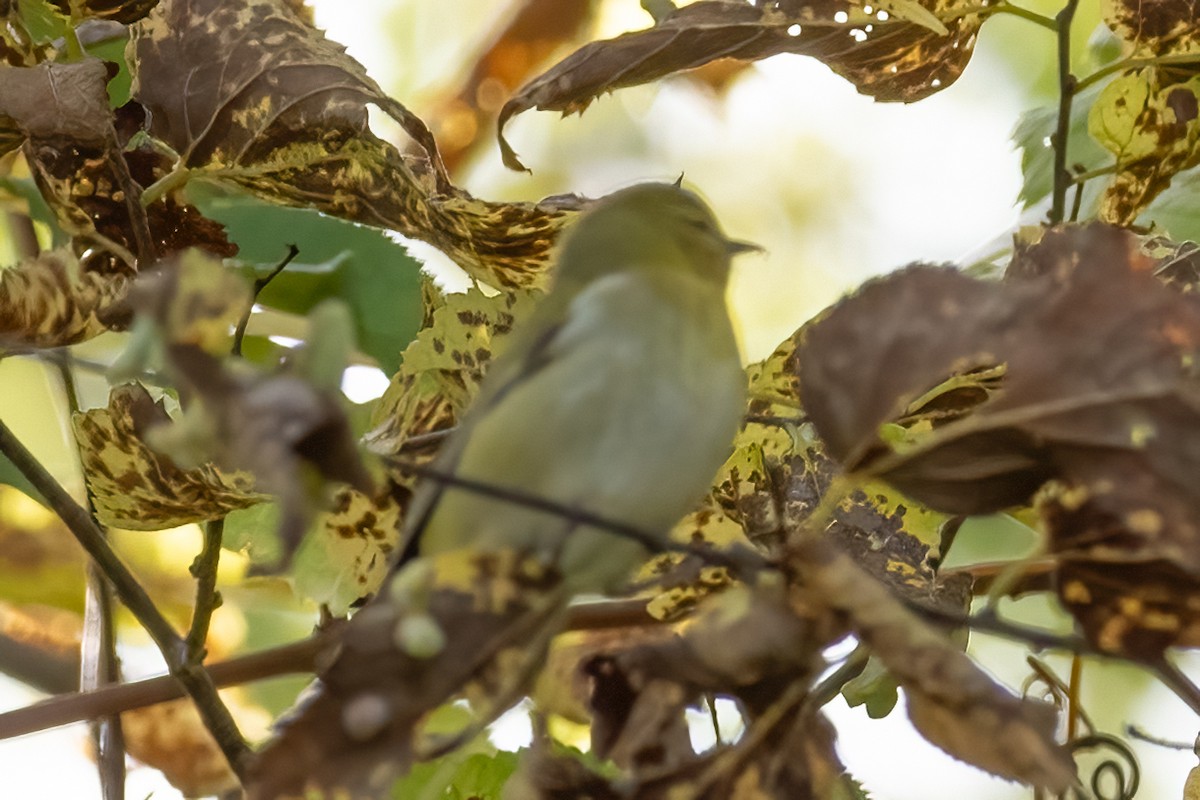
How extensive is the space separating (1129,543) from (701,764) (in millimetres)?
136

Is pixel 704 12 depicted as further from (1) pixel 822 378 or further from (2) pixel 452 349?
(1) pixel 822 378

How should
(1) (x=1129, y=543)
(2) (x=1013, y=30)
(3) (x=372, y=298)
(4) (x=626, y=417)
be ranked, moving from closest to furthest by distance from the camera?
1. (1) (x=1129, y=543)
2. (4) (x=626, y=417)
3. (3) (x=372, y=298)
4. (2) (x=1013, y=30)

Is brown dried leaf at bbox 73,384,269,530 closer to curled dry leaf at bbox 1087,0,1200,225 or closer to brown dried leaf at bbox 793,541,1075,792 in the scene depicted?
brown dried leaf at bbox 793,541,1075,792

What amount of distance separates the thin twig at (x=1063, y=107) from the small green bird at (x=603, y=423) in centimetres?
23

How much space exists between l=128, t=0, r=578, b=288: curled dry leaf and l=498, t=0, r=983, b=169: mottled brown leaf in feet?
0.16

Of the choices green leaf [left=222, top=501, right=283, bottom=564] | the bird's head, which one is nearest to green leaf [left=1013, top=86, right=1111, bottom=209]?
the bird's head

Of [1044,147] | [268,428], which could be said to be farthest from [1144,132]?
[268,428]

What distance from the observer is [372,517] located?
696 mm

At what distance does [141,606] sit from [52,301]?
0.58 feet

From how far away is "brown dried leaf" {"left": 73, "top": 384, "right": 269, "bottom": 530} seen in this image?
0.67 metres

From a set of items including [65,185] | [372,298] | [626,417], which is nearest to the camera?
[626,417]

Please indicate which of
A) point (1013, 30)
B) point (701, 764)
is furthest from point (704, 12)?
point (1013, 30)

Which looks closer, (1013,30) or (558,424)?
(558,424)

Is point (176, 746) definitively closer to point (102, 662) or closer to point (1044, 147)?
point (102, 662)
